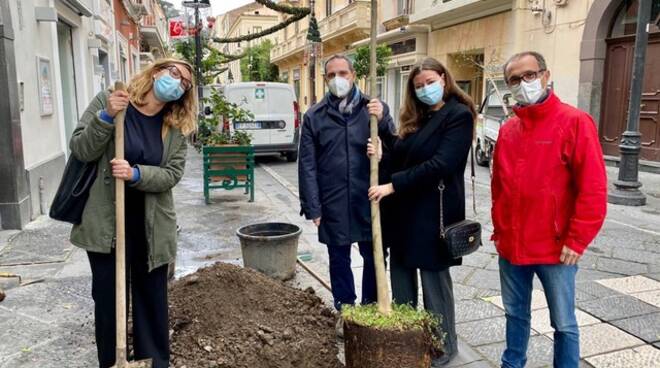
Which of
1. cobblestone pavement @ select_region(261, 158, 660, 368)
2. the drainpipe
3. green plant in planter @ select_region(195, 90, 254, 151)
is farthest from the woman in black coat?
green plant in planter @ select_region(195, 90, 254, 151)

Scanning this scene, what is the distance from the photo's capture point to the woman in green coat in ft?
8.22

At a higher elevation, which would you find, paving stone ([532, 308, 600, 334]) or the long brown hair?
the long brown hair

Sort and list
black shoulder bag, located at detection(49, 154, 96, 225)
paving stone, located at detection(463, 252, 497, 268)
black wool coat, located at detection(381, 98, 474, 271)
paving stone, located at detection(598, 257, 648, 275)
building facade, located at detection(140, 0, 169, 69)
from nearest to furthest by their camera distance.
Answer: black shoulder bag, located at detection(49, 154, 96, 225), black wool coat, located at detection(381, 98, 474, 271), paving stone, located at detection(598, 257, 648, 275), paving stone, located at detection(463, 252, 497, 268), building facade, located at detection(140, 0, 169, 69)

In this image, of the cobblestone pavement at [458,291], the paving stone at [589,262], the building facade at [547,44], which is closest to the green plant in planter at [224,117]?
the cobblestone pavement at [458,291]

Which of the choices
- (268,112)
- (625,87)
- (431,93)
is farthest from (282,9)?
(625,87)

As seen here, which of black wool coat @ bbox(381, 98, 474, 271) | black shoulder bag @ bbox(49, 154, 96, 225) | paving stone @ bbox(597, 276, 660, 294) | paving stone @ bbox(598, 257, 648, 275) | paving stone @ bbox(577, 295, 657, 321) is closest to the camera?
black shoulder bag @ bbox(49, 154, 96, 225)

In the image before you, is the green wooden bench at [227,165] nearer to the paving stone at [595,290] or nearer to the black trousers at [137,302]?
the paving stone at [595,290]

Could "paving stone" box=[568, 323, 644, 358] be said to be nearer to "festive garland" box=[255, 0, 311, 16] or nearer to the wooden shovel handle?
the wooden shovel handle

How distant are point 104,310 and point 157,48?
104 feet

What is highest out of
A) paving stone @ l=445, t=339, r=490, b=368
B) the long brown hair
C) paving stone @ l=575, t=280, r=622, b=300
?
the long brown hair

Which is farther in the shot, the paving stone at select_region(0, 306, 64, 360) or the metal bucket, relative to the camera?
the metal bucket

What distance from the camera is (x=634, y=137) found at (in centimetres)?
805

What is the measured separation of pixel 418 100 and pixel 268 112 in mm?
9992

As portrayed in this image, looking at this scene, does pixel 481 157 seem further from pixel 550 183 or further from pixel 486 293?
pixel 550 183
